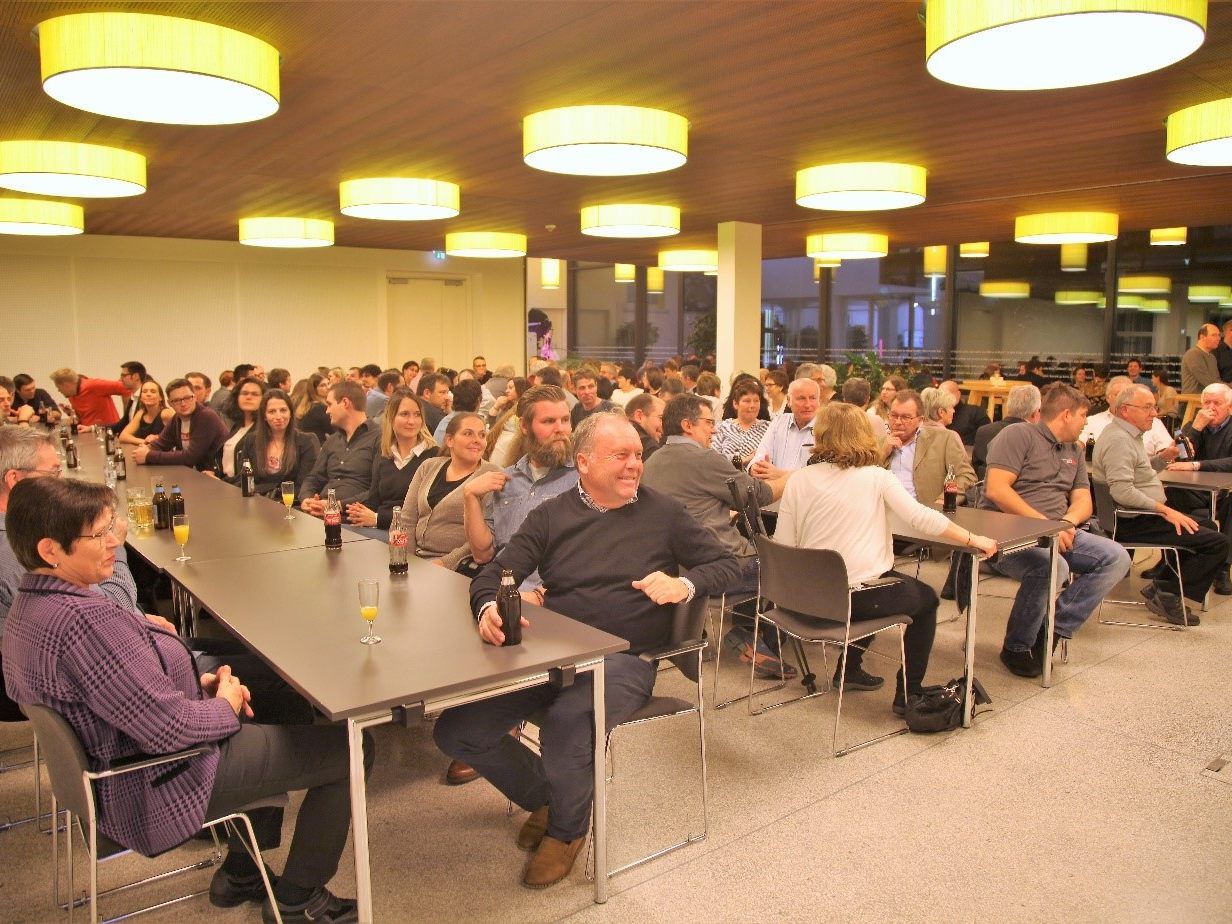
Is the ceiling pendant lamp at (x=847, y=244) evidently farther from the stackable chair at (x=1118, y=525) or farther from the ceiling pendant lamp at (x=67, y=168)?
the ceiling pendant lamp at (x=67, y=168)

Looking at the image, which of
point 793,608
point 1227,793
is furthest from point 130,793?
point 1227,793

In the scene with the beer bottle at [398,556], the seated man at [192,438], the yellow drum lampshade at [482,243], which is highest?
the yellow drum lampshade at [482,243]

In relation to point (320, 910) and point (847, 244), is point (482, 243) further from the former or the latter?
point (320, 910)

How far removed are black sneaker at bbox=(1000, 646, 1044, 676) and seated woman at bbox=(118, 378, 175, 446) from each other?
19.9 feet

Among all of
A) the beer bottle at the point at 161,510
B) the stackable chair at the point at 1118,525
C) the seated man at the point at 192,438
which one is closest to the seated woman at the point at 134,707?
the beer bottle at the point at 161,510

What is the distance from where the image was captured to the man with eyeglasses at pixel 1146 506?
538cm

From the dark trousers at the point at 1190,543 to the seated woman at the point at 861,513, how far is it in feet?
7.47

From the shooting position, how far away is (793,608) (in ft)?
12.7

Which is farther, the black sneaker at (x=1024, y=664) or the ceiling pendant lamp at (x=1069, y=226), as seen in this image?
the ceiling pendant lamp at (x=1069, y=226)

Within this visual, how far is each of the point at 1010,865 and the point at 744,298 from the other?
26.4 feet

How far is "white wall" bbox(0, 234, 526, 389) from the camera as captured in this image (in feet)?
40.3

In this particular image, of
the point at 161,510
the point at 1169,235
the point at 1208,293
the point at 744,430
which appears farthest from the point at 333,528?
the point at 1208,293

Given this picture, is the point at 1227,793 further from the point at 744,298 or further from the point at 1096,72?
the point at 744,298

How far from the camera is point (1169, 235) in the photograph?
39.1ft
